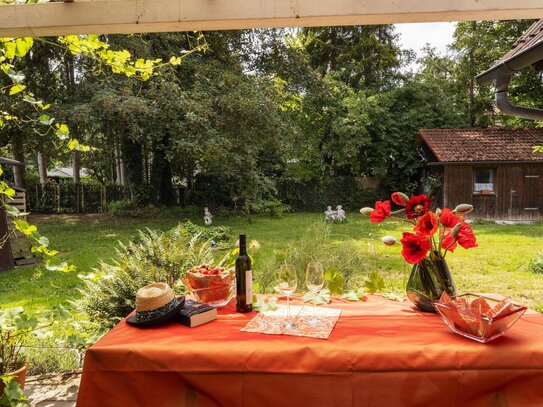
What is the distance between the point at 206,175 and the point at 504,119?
12377 millimetres

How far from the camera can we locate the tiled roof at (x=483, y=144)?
12531mm

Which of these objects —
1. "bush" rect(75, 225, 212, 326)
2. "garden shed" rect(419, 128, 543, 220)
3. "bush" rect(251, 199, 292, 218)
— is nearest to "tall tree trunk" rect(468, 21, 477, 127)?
"garden shed" rect(419, 128, 543, 220)

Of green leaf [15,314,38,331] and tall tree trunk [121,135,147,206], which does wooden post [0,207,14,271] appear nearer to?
green leaf [15,314,38,331]

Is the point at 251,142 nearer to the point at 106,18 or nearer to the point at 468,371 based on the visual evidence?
the point at 106,18

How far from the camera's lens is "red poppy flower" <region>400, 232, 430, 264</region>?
153 centimetres

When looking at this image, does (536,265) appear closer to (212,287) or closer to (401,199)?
(401,199)

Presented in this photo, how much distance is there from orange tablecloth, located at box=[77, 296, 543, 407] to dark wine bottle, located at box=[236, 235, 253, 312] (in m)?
0.30

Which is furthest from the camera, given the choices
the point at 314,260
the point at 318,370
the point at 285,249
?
the point at 285,249

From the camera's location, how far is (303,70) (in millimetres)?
13094

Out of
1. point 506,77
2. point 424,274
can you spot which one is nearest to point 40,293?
point 424,274

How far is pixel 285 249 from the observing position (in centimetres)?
738

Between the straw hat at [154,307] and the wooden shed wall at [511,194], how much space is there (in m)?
13.0

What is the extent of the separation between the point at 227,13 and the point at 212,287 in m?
1.25

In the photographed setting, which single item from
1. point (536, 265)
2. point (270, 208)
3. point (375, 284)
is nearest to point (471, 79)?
point (270, 208)
